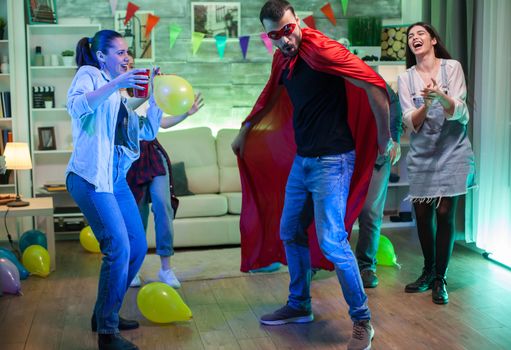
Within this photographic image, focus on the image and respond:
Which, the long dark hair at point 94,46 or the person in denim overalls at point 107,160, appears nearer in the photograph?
the person in denim overalls at point 107,160

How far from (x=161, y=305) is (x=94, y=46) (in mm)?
1311

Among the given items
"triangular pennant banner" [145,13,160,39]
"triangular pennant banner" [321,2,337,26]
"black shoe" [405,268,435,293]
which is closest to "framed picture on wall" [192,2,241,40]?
"triangular pennant banner" [145,13,160,39]

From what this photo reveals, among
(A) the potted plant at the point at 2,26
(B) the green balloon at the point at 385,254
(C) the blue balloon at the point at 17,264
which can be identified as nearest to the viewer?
(C) the blue balloon at the point at 17,264

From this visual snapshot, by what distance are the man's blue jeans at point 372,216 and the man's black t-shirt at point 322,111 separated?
119cm

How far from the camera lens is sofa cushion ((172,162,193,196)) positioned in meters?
5.79

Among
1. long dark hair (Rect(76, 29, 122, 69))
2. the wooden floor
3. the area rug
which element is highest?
long dark hair (Rect(76, 29, 122, 69))

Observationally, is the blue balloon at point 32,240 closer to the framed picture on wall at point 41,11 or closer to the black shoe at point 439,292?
the framed picture on wall at point 41,11

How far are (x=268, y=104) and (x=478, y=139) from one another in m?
2.23

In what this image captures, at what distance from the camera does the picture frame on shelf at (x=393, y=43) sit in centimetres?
639

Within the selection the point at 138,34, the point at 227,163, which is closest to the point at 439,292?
the point at 227,163

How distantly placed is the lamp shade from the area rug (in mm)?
1218

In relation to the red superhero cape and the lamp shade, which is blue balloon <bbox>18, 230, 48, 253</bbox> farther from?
the red superhero cape

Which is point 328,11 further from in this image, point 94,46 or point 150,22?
point 94,46

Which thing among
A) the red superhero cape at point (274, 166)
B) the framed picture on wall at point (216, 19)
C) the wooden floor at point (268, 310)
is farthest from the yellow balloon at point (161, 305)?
the framed picture on wall at point (216, 19)
